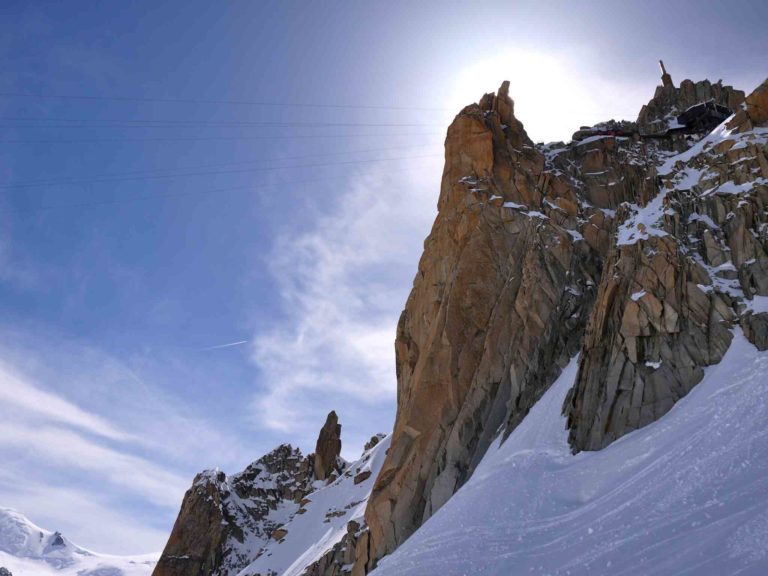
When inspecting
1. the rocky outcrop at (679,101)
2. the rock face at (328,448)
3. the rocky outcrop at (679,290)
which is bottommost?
the rocky outcrop at (679,290)

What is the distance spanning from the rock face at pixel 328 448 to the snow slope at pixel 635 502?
9572 centimetres

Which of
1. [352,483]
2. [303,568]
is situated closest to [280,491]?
[352,483]

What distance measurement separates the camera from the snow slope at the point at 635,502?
51.0 ft

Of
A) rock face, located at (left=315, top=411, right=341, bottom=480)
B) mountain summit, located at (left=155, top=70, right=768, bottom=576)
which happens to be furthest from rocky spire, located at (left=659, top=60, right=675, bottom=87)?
rock face, located at (left=315, top=411, right=341, bottom=480)

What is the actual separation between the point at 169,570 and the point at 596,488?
110586 millimetres

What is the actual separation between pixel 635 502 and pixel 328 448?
10954 centimetres

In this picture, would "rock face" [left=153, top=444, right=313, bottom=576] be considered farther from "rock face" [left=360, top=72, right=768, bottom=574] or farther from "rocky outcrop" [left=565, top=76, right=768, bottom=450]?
"rocky outcrop" [left=565, top=76, right=768, bottom=450]

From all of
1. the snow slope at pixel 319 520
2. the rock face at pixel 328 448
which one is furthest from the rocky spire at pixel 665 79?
the rock face at pixel 328 448

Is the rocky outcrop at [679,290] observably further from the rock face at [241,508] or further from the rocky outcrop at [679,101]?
the rock face at [241,508]

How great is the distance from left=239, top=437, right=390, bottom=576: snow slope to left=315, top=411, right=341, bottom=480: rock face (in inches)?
891

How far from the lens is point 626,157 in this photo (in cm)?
5328

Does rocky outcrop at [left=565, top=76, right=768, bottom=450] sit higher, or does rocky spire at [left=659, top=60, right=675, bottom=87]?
rocky spire at [left=659, top=60, right=675, bottom=87]

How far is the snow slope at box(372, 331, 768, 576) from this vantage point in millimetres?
15547

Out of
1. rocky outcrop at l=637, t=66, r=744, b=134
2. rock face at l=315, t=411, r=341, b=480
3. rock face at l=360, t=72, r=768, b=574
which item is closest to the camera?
rock face at l=360, t=72, r=768, b=574
